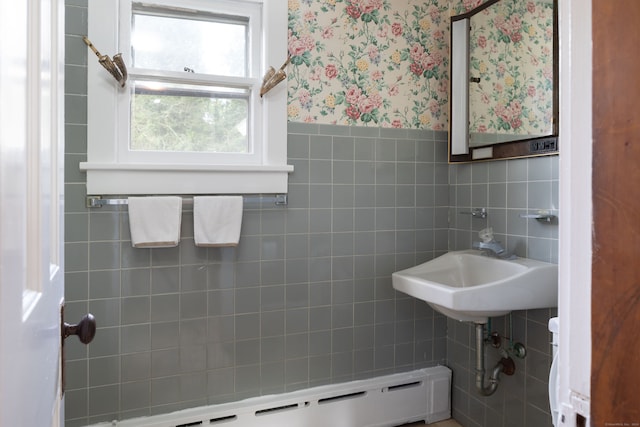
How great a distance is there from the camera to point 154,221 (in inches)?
64.3

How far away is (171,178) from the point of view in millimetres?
1717

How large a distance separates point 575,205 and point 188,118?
66.8 inches

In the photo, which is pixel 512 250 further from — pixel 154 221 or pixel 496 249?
pixel 154 221

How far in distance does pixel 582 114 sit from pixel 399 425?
205 cm

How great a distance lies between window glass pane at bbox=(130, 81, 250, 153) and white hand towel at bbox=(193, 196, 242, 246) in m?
0.28

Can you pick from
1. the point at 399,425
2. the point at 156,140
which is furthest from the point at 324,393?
the point at 156,140

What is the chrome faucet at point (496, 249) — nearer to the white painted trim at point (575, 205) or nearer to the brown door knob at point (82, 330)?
the white painted trim at point (575, 205)

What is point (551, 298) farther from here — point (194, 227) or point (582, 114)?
Answer: point (194, 227)

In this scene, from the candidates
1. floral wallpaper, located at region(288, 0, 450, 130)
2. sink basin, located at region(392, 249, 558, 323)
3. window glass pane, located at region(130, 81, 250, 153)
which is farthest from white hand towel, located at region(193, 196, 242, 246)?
sink basin, located at region(392, 249, 558, 323)

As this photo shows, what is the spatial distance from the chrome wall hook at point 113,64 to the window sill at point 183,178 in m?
0.36

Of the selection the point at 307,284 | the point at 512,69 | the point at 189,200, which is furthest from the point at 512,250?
the point at 189,200

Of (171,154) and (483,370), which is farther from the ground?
(171,154)

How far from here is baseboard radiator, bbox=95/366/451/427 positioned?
1763 mm

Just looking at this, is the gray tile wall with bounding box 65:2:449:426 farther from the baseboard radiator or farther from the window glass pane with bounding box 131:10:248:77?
the window glass pane with bounding box 131:10:248:77
